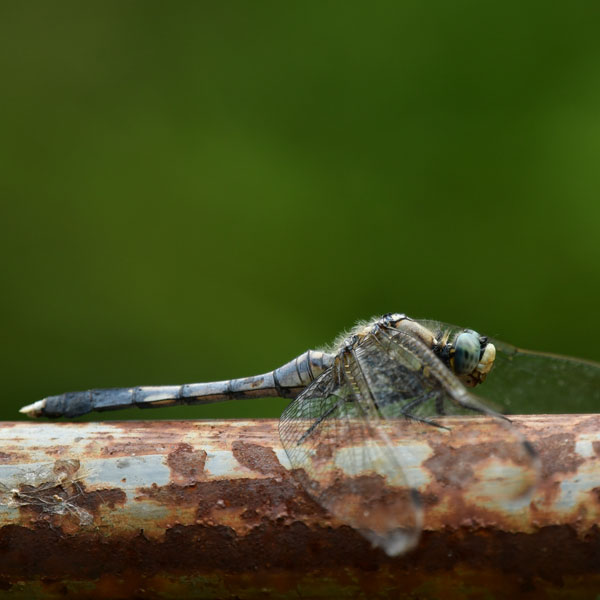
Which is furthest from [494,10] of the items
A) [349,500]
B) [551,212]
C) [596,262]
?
[349,500]

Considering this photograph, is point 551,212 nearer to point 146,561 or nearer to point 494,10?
point 494,10

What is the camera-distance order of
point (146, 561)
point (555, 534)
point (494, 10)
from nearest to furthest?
point (555, 534) → point (146, 561) → point (494, 10)

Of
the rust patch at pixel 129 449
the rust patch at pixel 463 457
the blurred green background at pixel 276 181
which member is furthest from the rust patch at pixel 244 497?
the blurred green background at pixel 276 181

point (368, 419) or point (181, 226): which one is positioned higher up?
point (181, 226)

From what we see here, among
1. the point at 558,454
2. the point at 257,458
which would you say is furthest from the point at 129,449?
the point at 558,454

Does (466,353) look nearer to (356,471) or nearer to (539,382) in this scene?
(539,382)

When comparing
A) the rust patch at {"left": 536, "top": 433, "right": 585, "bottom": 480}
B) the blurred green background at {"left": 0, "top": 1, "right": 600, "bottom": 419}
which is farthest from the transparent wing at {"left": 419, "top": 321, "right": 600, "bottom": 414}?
the rust patch at {"left": 536, "top": 433, "right": 585, "bottom": 480}

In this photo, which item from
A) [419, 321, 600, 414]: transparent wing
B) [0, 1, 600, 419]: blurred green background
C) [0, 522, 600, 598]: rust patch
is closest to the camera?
[0, 522, 600, 598]: rust patch

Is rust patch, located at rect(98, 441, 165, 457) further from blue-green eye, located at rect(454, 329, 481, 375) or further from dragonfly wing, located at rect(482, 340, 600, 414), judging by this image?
dragonfly wing, located at rect(482, 340, 600, 414)
